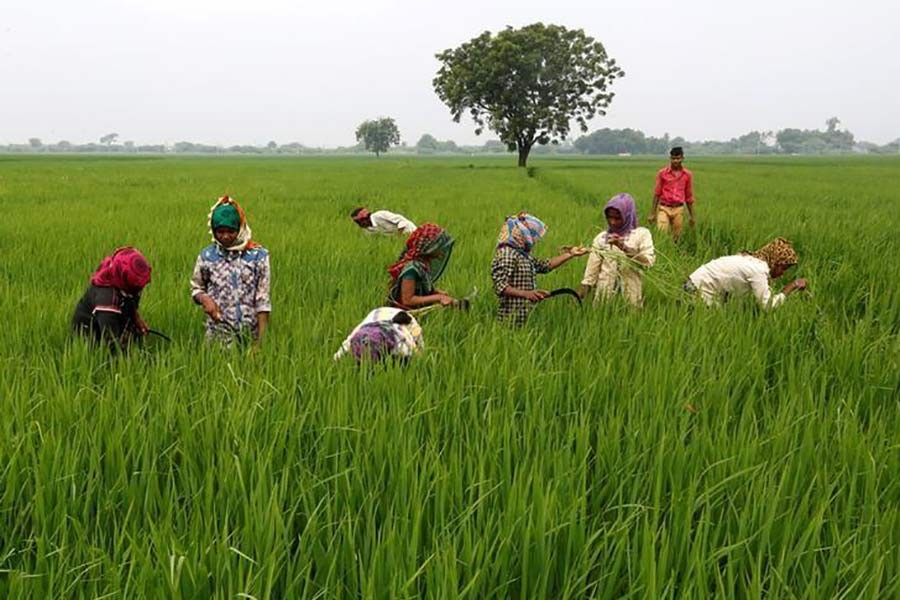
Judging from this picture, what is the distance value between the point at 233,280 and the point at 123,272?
51 cm

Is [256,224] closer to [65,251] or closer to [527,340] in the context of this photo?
[65,251]

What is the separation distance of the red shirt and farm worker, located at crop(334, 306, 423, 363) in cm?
457

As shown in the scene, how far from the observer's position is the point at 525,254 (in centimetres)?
318

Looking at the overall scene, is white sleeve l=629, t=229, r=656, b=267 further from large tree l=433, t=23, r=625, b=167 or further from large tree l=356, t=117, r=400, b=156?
large tree l=356, t=117, r=400, b=156

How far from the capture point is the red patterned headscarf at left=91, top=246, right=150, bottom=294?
7.95 ft

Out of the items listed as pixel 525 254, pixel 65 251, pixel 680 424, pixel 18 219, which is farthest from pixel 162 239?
pixel 680 424

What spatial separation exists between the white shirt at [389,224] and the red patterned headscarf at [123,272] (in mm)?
3841

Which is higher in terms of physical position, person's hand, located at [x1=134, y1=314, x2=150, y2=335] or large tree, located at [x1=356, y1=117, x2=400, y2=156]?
large tree, located at [x1=356, y1=117, x2=400, y2=156]

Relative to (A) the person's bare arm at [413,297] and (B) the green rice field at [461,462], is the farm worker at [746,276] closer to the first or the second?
(B) the green rice field at [461,462]

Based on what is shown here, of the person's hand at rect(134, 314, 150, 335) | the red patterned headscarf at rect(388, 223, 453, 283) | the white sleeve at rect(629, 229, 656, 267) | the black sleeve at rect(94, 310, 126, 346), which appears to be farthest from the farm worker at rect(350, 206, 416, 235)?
the black sleeve at rect(94, 310, 126, 346)

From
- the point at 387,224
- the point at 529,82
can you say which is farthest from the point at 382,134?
the point at 387,224

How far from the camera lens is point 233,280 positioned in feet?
9.26

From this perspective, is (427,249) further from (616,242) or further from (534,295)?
(616,242)

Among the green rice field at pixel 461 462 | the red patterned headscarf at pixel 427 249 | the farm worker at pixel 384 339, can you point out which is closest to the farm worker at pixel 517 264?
the green rice field at pixel 461 462
